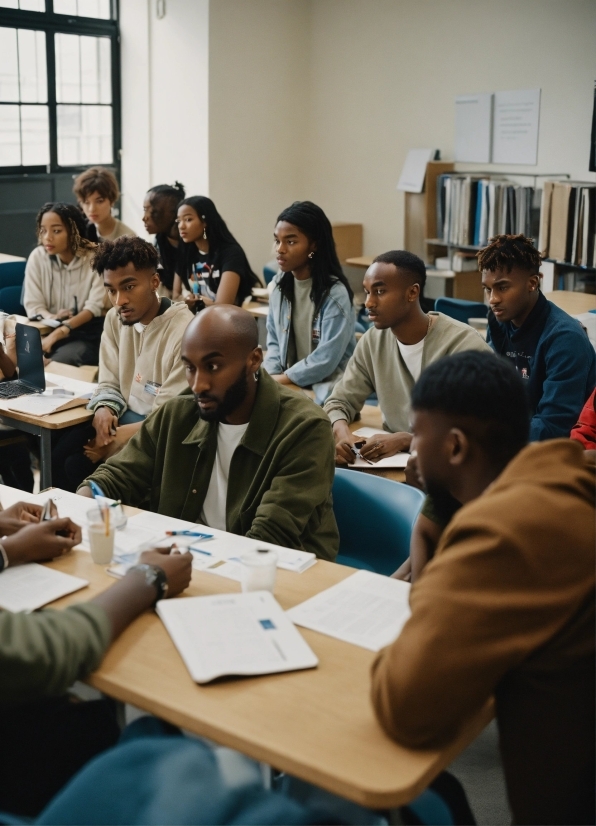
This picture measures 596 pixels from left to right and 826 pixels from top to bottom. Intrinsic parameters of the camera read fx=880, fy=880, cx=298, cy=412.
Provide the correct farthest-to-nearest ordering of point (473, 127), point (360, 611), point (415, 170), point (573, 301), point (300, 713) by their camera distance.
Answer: point (415, 170), point (473, 127), point (573, 301), point (360, 611), point (300, 713)

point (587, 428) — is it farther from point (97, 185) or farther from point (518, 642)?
point (97, 185)

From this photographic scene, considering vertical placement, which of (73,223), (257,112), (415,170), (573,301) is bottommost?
(573,301)

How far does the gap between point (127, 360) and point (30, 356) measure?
1.49 feet

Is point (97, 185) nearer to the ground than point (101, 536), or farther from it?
farther from it

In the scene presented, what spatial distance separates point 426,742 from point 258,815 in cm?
37

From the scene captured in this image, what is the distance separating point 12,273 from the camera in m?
5.93

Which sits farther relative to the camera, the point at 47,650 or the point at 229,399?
the point at 229,399

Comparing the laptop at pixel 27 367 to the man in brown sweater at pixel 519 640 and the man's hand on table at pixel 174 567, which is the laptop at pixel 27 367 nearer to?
the man's hand on table at pixel 174 567

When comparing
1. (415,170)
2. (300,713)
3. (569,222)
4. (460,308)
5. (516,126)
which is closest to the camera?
(300,713)

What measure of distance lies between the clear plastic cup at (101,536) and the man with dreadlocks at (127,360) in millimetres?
1429

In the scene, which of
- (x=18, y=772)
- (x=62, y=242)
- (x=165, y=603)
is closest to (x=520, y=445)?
(x=165, y=603)

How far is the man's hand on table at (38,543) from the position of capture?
1.96m

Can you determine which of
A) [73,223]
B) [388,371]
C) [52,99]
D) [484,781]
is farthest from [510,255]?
[52,99]

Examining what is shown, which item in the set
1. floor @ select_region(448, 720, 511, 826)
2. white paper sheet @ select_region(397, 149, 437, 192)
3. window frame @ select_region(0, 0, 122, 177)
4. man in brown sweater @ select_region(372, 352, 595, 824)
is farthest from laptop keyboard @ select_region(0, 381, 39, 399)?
white paper sheet @ select_region(397, 149, 437, 192)
